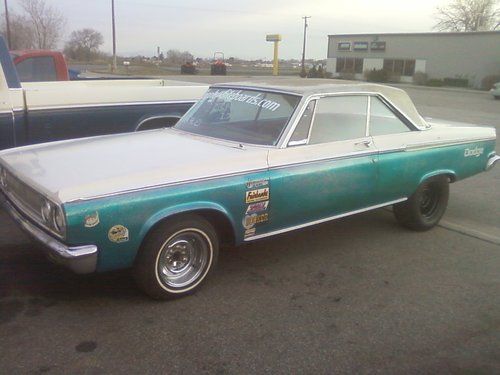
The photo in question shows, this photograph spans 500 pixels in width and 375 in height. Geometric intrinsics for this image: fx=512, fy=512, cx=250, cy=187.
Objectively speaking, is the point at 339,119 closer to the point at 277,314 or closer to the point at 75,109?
the point at 277,314

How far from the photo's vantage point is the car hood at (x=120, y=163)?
323 centimetres

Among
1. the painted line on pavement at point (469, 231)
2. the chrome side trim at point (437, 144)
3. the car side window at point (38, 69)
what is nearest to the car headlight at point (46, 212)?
the chrome side trim at point (437, 144)

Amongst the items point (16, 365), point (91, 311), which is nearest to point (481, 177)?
point (91, 311)

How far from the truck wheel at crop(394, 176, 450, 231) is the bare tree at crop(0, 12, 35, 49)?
126 ft

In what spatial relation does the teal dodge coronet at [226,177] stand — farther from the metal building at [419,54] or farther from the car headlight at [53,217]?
the metal building at [419,54]

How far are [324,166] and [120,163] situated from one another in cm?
165

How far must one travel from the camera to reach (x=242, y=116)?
458 centimetres

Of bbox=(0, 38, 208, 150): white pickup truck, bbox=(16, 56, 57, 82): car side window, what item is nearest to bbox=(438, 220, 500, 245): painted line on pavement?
bbox=(0, 38, 208, 150): white pickup truck

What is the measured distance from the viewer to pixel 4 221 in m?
5.23

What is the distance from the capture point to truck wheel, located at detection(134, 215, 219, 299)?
11.2 ft

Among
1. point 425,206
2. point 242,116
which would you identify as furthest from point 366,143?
point 425,206

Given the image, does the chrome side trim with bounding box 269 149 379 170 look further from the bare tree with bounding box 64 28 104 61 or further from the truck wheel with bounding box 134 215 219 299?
the bare tree with bounding box 64 28 104 61

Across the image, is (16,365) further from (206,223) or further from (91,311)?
(206,223)

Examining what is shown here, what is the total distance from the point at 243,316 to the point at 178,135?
6.07ft
